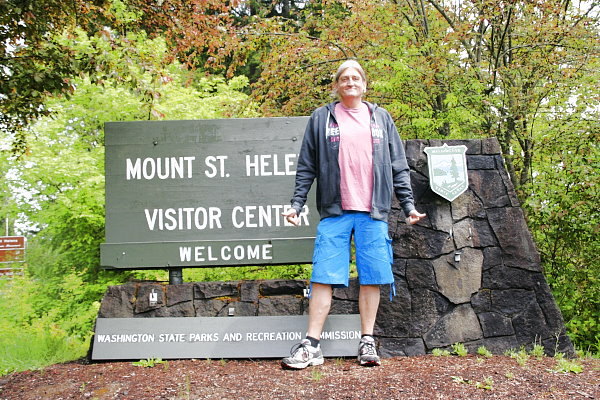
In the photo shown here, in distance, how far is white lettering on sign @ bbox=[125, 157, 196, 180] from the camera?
4.26 metres

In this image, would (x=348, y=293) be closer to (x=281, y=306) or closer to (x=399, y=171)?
(x=281, y=306)

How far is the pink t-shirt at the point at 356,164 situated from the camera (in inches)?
131

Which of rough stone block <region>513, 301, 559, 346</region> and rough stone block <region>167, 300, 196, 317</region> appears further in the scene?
rough stone block <region>167, 300, 196, 317</region>

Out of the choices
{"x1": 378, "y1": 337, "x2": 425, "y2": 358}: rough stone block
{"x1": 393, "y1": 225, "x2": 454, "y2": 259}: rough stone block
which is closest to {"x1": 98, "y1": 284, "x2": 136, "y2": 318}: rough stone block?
{"x1": 378, "y1": 337, "x2": 425, "y2": 358}: rough stone block

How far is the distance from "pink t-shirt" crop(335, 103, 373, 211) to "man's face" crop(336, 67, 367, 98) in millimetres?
188

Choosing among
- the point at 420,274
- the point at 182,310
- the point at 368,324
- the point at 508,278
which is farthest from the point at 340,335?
the point at 508,278

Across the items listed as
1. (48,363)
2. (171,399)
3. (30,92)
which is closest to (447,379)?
(171,399)

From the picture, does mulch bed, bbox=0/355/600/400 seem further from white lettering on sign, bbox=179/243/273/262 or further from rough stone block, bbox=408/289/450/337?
white lettering on sign, bbox=179/243/273/262

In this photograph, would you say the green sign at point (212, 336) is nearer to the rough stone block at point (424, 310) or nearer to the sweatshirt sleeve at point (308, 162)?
the rough stone block at point (424, 310)

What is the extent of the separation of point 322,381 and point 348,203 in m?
1.08

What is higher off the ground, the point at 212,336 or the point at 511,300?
the point at 511,300

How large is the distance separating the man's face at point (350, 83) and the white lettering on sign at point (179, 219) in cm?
152

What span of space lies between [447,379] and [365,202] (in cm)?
114

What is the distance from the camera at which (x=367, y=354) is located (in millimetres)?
3371
